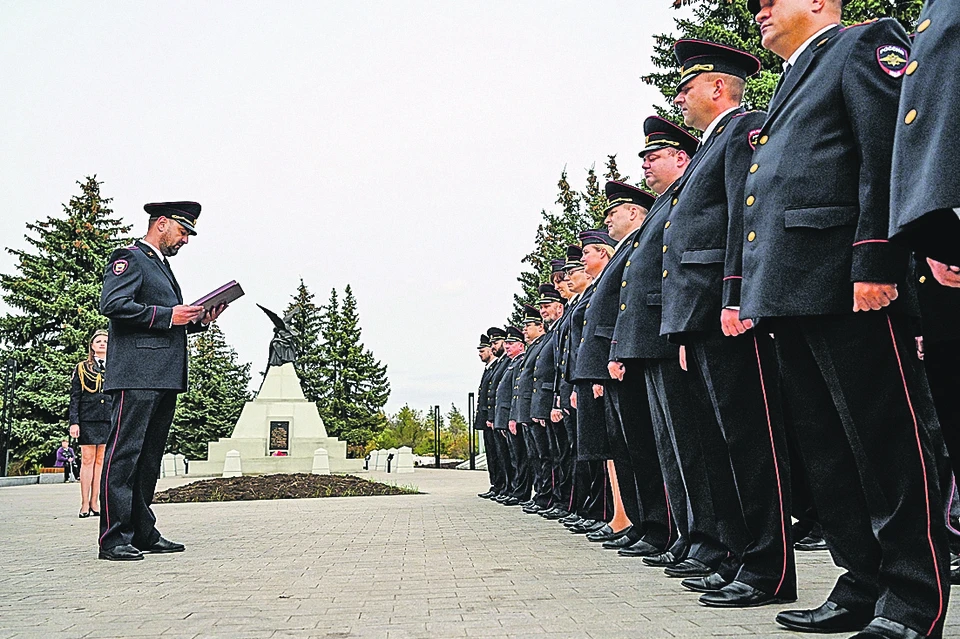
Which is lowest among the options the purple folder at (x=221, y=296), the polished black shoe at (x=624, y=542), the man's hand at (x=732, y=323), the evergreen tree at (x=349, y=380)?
the polished black shoe at (x=624, y=542)

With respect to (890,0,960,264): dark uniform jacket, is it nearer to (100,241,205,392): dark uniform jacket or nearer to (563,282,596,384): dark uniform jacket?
(563,282,596,384): dark uniform jacket

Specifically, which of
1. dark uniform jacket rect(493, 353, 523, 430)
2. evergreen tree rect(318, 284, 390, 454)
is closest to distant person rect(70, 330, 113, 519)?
dark uniform jacket rect(493, 353, 523, 430)

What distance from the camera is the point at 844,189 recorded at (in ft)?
10.2

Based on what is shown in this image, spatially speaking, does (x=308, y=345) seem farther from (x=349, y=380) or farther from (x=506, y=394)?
(x=506, y=394)

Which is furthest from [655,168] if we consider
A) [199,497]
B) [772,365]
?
[199,497]

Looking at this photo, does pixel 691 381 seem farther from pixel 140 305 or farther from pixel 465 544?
pixel 140 305

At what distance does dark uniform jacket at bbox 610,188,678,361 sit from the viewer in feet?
16.0

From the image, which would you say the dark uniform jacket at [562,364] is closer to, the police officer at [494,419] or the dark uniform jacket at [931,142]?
the police officer at [494,419]

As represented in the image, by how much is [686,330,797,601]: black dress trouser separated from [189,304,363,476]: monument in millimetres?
24136

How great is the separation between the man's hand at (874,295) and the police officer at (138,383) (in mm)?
4490

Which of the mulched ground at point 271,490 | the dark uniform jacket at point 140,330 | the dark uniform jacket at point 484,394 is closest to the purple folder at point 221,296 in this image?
the dark uniform jacket at point 140,330

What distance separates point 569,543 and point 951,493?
249 centimetres

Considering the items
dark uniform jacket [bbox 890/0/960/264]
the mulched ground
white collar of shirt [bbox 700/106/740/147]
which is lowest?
the mulched ground

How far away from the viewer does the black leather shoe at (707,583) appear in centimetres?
397
